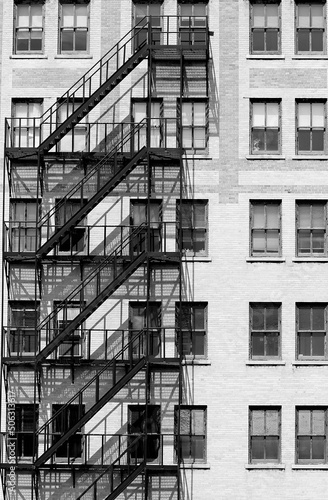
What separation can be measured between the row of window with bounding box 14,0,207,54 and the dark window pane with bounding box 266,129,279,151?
4.18 metres

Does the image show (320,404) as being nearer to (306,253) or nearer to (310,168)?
(306,253)

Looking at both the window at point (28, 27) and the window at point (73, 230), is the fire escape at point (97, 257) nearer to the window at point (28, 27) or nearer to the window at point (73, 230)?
the window at point (73, 230)

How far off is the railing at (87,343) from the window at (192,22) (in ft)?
33.7

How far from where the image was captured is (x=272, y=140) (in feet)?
133

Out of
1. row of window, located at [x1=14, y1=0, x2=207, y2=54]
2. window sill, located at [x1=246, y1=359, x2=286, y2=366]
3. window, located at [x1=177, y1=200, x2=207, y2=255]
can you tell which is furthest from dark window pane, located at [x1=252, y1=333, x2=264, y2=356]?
row of window, located at [x1=14, y1=0, x2=207, y2=54]

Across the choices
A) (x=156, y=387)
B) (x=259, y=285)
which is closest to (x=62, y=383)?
(x=156, y=387)

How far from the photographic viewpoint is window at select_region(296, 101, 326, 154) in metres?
40.6

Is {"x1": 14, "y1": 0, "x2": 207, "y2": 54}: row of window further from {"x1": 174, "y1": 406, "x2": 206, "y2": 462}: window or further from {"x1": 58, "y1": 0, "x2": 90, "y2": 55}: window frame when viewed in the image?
{"x1": 174, "y1": 406, "x2": 206, "y2": 462}: window

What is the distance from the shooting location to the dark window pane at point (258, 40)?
41031 mm

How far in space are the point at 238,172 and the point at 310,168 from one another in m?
2.49

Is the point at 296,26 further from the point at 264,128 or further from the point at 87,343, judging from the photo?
the point at 87,343

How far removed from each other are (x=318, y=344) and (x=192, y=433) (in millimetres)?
5243

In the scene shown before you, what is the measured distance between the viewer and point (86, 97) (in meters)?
40.4

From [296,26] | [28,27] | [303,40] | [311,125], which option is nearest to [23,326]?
[28,27]
